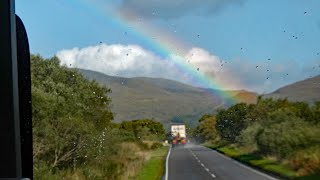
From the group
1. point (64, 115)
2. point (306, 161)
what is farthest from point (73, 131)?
point (306, 161)

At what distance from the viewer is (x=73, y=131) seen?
16750 mm

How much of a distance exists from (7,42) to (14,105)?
27cm

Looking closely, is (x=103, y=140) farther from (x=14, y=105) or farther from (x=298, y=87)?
(x=14, y=105)

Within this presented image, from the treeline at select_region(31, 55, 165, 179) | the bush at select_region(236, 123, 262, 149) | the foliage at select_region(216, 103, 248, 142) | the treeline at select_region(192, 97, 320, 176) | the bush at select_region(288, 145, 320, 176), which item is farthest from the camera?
the foliage at select_region(216, 103, 248, 142)

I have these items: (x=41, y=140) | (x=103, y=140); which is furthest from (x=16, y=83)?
(x=103, y=140)

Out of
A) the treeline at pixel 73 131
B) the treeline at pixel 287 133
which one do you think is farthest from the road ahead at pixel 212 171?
the treeline at pixel 73 131

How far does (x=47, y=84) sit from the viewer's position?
2039 cm

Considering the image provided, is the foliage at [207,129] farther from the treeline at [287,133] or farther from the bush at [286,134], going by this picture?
the bush at [286,134]

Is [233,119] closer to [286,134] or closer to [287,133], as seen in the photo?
[287,133]

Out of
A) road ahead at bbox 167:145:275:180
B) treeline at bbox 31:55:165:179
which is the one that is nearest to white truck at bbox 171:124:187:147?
road ahead at bbox 167:145:275:180

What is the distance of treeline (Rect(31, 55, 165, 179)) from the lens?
14.1 m

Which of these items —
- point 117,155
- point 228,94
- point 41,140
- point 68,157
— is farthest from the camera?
point 228,94

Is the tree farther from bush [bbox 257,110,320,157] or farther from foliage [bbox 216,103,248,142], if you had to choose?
foliage [bbox 216,103,248,142]

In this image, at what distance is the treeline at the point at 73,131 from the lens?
555 inches
